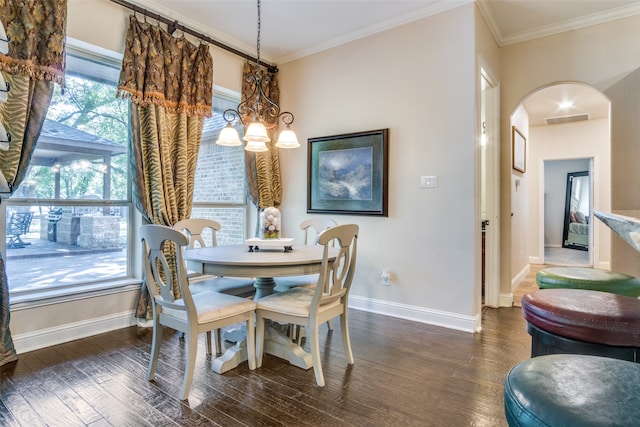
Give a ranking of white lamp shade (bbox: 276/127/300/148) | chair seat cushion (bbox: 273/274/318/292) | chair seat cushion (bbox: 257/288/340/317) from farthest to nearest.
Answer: chair seat cushion (bbox: 273/274/318/292) → white lamp shade (bbox: 276/127/300/148) → chair seat cushion (bbox: 257/288/340/317)

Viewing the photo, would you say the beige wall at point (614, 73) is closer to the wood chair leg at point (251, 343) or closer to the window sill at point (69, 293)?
the wood chair leg at point (251, 343)

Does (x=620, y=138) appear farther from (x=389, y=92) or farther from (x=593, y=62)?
(x=389, y=92)

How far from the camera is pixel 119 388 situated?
200 centimetres

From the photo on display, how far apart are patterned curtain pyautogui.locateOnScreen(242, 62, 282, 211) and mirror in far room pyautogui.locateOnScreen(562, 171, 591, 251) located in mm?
7293

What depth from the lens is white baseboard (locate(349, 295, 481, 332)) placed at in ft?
9.93

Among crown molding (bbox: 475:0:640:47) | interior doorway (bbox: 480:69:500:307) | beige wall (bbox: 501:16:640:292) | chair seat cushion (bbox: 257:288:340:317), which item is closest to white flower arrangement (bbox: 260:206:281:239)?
chair seat cushion (bbox: 257:288:340:317)

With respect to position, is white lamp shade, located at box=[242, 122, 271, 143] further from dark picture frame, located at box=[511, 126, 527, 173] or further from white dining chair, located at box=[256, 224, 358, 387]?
dark picture frame, located at box=[511, 126, 527, 173]

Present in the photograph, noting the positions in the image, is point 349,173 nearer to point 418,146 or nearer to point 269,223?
point 418,146

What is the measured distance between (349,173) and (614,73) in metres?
2.59

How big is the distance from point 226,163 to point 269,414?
2976 mm

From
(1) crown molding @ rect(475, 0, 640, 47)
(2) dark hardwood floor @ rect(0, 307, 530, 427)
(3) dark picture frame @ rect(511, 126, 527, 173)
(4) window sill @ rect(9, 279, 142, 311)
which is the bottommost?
(2) dark hardwood floor @ rect(0, 307, 530, 427)

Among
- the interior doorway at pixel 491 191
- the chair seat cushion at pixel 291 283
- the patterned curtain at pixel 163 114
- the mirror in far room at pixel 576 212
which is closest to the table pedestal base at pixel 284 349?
the chair seat cushion at pixel 291 283

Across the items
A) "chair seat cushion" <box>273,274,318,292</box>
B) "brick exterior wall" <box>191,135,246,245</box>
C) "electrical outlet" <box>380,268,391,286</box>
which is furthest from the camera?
"brick exterior wall" <box>191,135,246,245</box>

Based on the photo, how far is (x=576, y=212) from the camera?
8000mm
